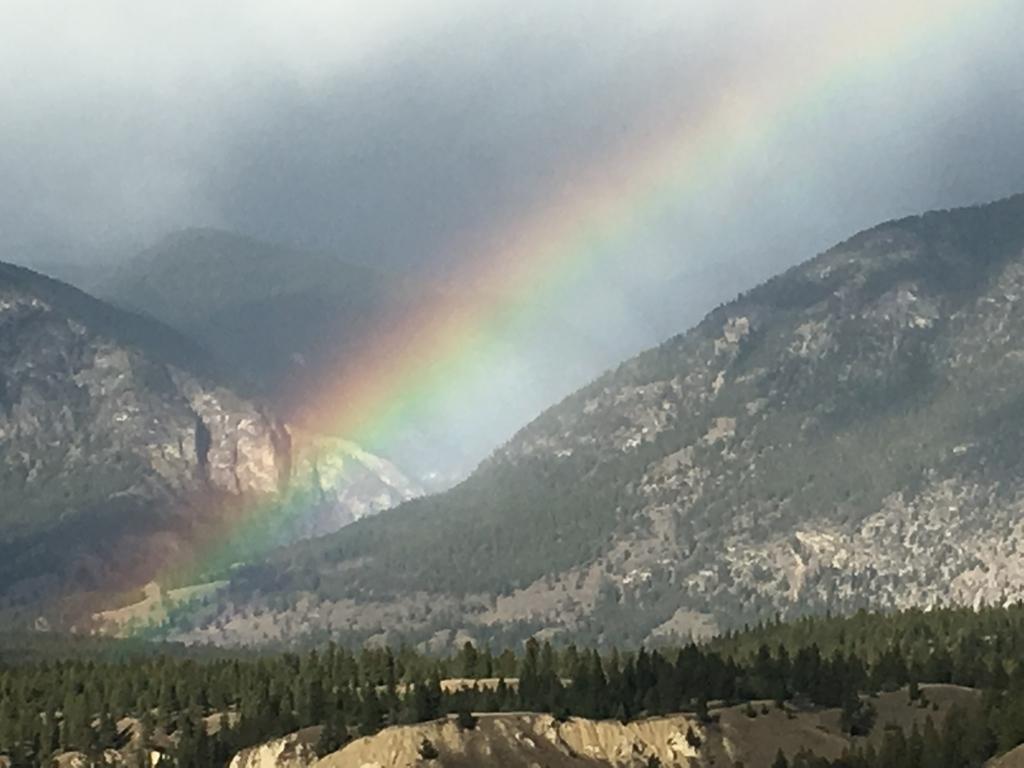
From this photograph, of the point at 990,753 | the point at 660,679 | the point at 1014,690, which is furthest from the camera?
the point at 660,679

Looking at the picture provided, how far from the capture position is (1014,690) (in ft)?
607

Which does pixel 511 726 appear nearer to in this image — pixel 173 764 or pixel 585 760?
pixel 585 760

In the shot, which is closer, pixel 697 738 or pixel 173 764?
pixel 697 738

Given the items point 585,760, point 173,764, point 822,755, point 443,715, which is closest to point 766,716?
point 822,755

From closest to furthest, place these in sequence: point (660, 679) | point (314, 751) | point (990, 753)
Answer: point (990, 753) < point (314, 751) < point (660, 679)

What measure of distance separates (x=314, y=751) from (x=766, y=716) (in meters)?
46.9

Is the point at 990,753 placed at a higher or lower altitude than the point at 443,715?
lower

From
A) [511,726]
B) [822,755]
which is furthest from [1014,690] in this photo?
[511,726]

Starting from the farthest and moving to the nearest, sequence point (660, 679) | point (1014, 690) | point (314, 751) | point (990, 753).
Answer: point (660, 679) → point (1014, 690) → point (314, 751) → point (990, 753)

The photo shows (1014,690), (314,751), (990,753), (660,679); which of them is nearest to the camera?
(990,753)

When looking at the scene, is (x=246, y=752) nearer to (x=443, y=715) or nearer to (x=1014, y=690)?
(x=443, y=715)

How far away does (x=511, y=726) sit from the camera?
17350 centimetres

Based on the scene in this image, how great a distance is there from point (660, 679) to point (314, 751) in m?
43.0

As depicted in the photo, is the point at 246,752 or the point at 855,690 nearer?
the point at 246,752
